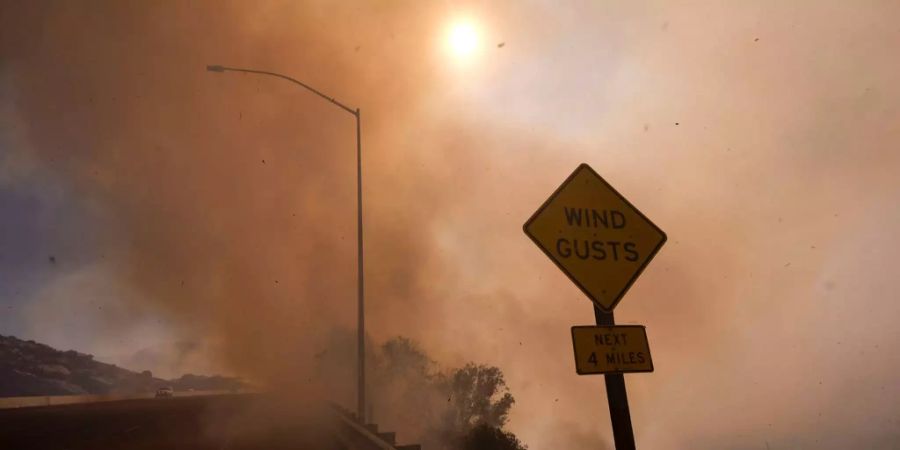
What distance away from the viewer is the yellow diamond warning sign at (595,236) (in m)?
3.41

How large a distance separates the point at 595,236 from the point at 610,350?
0.74m

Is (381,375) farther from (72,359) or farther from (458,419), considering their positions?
(72,359)

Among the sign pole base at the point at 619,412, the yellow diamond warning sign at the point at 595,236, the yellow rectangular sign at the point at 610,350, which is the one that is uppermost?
the yellow diamond warning sign at the point at 595,236

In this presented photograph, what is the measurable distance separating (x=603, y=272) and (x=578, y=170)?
0.77 meters

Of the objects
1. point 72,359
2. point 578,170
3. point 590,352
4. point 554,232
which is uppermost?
point 72,359

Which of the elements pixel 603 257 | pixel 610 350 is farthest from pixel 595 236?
pixel 610 350

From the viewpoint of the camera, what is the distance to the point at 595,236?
3564mm

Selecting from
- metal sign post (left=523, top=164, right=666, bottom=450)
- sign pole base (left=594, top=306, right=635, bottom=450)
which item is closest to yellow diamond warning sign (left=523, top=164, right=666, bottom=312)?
metal sign post (left=523, top=164, right=666, bottom=450)

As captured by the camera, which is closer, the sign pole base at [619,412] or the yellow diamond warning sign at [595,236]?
the sign pole base at [619,412]

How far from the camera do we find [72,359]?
108750 mm

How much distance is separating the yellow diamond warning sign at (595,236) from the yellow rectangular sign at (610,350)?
165mm

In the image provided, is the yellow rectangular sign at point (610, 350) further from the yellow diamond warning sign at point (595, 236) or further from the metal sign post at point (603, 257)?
the yellow diamond warning sign at point (595, 236)

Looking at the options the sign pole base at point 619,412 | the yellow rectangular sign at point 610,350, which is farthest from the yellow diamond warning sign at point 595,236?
the sign pole base at point 619,412

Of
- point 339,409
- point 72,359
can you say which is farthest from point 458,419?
point 72,359
